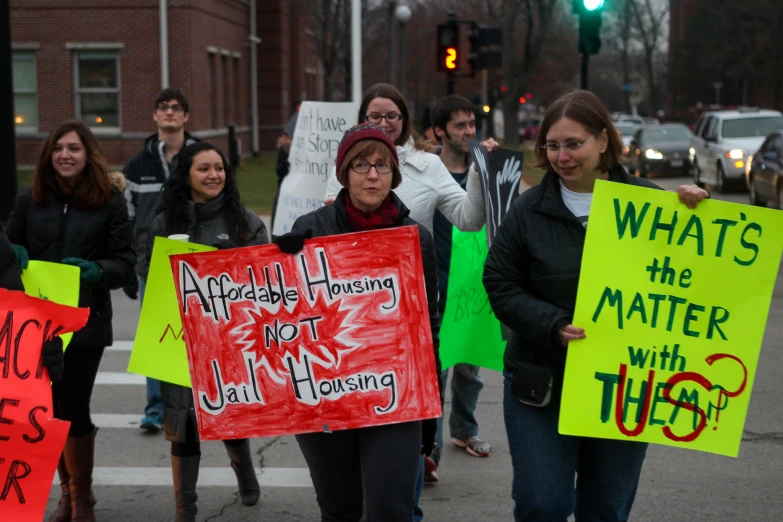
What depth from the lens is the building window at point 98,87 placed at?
28.2m

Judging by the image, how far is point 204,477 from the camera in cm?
578

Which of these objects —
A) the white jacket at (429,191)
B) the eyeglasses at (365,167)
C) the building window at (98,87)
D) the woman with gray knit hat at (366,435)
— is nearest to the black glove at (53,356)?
the woman with gray knit hat at (366,435)

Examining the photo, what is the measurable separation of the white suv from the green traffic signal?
10654 mm

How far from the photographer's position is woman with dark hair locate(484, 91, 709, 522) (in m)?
3.41

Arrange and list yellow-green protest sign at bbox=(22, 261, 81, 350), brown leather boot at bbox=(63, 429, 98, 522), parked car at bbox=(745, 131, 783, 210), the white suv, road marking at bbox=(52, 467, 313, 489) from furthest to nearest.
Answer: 1. the white suv
2. parked car at bbox=(745, 131, 783, 210)
3. road marking at bbox=(52, 467, 313, 489)
4. brown leather boot at bbox=(63, 429, 98, 522)
5. yellow-green protest sign at bbox=(22, 261, 81, 350)

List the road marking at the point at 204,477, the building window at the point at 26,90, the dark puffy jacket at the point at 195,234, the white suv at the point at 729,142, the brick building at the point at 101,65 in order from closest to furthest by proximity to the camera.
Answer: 1. the dark puffy jacket at the point at 195,234
2. the road marking at the point at 204,477
3. the white suv at the point at 729,142
4. the brick building at the point at 101,65
5. the building window at the point at 26,90

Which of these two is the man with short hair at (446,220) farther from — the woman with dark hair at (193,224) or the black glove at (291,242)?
the black glove at (291,242)

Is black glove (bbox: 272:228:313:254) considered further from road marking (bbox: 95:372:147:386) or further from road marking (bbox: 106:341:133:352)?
road marking (bbox: 106:341:133:352)

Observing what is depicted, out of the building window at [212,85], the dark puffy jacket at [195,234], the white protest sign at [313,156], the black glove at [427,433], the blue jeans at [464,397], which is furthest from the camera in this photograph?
the building window at [212,85]

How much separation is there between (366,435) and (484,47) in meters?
17.5

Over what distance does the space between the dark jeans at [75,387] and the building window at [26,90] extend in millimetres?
25180

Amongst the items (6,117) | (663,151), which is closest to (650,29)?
(663,151)

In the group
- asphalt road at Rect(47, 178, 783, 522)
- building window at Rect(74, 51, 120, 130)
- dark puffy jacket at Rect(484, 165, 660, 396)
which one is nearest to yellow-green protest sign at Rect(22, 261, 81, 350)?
asphalt road at Rect(47, 178, 783, 522)

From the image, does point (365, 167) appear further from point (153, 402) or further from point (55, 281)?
point (153, 402)
